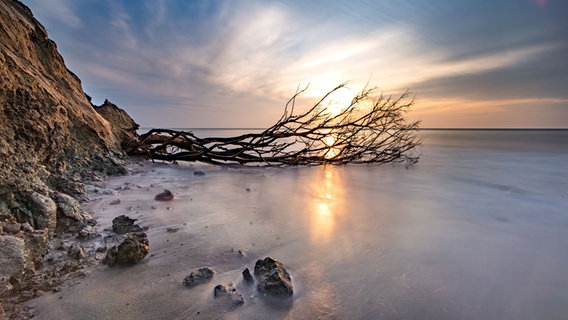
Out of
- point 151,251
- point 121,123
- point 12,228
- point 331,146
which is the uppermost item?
point 121,123

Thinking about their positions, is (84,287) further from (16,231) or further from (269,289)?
(269,289)

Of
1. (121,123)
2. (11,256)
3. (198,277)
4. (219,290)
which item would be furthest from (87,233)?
(121,123)

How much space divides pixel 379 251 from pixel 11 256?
8.27 feet

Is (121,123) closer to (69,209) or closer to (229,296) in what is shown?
(69,209)

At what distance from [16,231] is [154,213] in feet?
4.21

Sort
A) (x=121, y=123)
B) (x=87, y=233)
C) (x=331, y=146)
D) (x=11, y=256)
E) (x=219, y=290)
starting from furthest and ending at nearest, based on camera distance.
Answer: (x=121, y=123)
(x=331, y=146)
(x=87, y=233)
(x=219, y=290)
(x=11, y=256)

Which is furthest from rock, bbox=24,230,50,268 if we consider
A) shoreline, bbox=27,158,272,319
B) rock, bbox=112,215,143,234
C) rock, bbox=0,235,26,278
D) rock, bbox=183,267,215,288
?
rock, bbox=183,267,215,288

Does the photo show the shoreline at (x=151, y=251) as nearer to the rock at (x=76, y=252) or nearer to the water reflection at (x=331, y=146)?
the rock at (x=76, y=252)

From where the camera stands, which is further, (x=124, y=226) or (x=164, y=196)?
(x=164, y=196)

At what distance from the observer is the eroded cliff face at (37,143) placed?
1958 mm

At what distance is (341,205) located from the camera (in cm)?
388

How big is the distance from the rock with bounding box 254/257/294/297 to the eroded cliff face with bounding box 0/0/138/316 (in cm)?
139

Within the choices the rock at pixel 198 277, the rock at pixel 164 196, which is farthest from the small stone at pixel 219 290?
the rock at pixel 164 196

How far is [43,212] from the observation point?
2.11m
